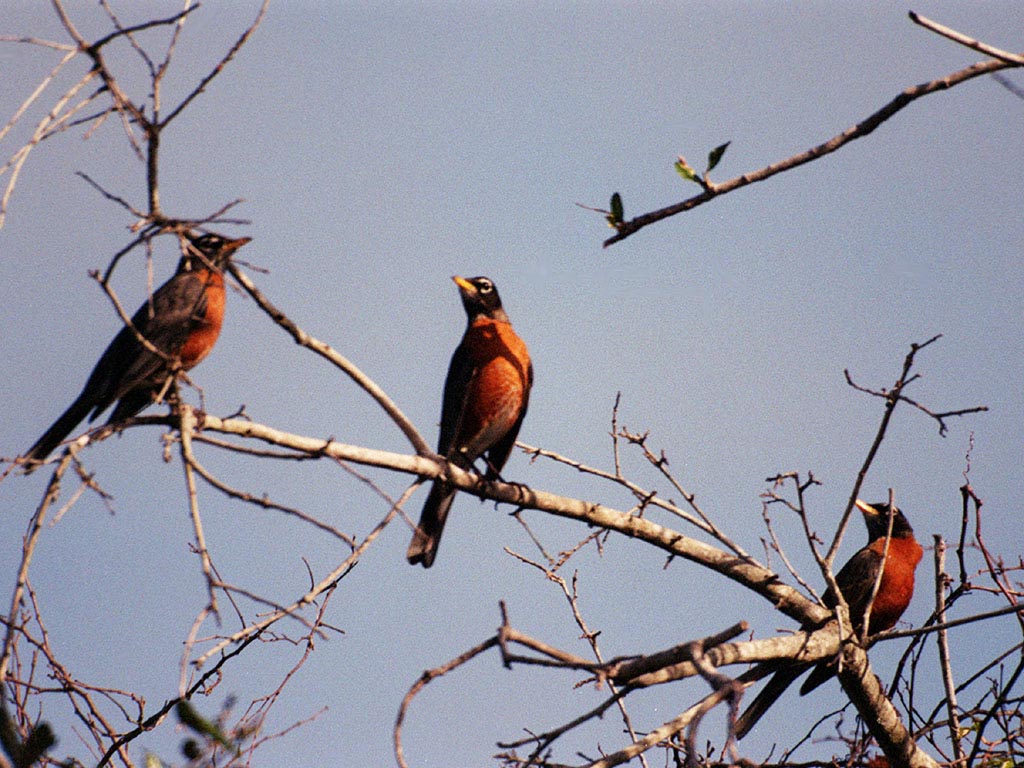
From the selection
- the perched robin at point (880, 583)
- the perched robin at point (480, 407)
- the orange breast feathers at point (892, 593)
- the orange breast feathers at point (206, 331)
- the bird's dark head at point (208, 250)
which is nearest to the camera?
the bird's dark head at point (208, 250)

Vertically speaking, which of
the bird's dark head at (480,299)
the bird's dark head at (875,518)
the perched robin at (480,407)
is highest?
the bird's dark head at (875,518)

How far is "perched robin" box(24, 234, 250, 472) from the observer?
421 centimetres

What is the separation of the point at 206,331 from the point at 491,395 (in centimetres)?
154

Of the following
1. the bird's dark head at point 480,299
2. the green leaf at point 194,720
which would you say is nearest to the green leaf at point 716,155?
the green leaf at point 194,720

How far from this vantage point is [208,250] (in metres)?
4.45

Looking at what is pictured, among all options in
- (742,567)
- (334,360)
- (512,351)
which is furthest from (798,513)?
(512,351)

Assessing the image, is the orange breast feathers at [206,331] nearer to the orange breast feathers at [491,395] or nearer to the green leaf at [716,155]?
the orange breast feathers at [491,395]

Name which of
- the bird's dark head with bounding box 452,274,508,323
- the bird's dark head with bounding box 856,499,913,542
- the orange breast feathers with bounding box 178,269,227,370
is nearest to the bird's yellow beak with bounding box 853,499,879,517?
the bird's dark head with bounding box 856,499,913,542

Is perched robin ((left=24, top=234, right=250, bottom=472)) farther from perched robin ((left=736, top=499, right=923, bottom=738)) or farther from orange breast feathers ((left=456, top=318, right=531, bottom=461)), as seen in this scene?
perched robin ((left=736, top=499, right=923, bottom=738))

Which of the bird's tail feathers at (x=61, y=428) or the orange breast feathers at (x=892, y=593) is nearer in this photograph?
the bird's tail feathers at (x=61, y=428)

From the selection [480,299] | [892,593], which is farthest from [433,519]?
[892,593]

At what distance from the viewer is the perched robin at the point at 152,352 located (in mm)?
4215

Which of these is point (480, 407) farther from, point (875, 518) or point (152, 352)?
point (875, 518)

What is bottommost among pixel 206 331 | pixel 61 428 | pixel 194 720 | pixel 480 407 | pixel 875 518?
pixel 194 720
